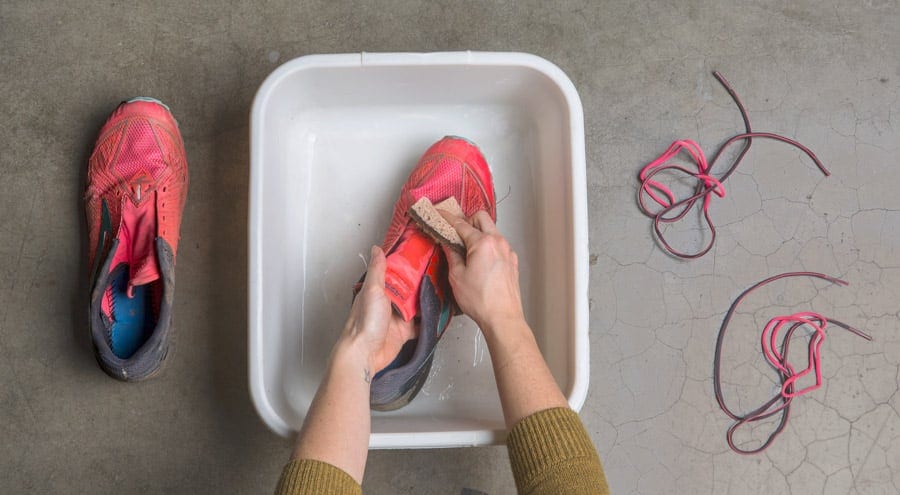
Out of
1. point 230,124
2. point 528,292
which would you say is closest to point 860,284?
point 528,292

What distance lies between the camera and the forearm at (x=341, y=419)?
721 mm

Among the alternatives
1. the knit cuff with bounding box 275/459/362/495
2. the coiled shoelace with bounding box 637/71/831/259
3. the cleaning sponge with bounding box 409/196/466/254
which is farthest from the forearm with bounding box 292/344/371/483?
the coiled shoelace with bounding box 637/71/831/259

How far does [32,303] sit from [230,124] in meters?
0.47

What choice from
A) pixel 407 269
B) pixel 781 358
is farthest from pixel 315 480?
pixel 781 358

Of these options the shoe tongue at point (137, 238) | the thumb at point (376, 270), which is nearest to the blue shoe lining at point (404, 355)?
the thumb at point (376, 270)

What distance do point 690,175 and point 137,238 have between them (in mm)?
973

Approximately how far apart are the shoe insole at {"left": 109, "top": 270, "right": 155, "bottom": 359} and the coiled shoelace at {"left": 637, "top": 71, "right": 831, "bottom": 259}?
0.87 metres

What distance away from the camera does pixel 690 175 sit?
3.71 ft

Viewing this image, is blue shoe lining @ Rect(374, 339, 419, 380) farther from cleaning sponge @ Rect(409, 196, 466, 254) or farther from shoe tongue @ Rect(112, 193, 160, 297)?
shoe tongue @ Rect(112, 193, 160, 297)

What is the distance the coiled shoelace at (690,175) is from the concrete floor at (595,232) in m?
0.02

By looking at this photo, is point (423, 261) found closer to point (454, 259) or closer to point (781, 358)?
point (454, 259)

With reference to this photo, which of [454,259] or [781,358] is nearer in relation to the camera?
[454,259]

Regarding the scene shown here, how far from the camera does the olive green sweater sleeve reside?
712 millimetres

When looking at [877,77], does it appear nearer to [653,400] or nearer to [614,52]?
[614,52]
